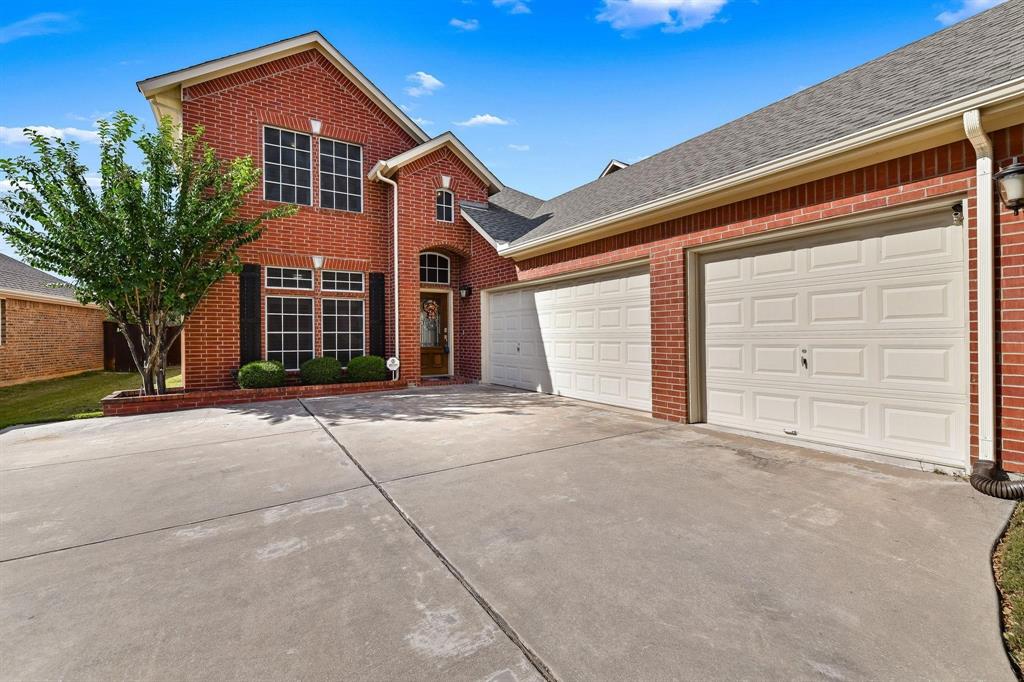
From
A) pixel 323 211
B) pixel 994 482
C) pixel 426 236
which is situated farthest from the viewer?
pixel 426 236

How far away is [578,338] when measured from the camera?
847 centimetres

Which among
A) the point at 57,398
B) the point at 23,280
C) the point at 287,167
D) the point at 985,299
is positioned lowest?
the point at 57,398

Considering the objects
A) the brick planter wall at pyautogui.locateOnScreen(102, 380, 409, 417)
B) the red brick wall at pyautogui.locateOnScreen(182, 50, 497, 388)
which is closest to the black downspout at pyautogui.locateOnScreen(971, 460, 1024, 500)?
the red brick wall at pyautogui.locateOnScreen(182, 50, 497, 388)

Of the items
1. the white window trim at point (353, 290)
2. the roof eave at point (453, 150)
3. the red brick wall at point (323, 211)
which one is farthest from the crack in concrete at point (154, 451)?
the roof eave at point (453, 150)

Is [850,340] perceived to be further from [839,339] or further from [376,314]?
[376,314]

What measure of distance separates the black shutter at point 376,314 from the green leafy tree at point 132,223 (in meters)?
2.84

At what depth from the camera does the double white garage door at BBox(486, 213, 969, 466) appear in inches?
165

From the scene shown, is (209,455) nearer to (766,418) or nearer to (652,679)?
(652,679)

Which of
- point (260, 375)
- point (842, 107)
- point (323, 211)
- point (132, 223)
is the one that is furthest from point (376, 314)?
point (842, 107)

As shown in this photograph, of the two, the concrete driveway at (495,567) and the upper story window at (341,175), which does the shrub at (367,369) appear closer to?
the upper story window at (341,175)

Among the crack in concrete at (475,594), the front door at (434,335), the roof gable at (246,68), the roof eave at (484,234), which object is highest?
the roof gable at (246,68)

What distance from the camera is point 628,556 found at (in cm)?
267

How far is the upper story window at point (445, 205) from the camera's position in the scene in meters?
11.3

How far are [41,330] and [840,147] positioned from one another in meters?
20.2
